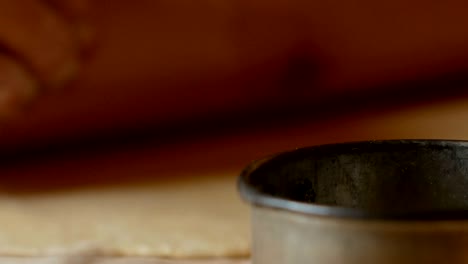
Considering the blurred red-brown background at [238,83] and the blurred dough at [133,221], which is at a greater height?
the blurred red-brown background at [238,83]

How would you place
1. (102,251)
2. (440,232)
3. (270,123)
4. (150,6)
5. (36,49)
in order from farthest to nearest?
(270,123) → (150,6) → (36,49) → (102,251) → (440,232)

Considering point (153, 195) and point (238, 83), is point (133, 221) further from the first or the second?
point (238, 83)

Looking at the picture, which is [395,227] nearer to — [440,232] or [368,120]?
[440,232]

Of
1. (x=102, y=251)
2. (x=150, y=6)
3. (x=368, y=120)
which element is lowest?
(x=102, y=251)

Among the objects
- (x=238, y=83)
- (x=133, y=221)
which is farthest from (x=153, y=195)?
(x=238, y=83)

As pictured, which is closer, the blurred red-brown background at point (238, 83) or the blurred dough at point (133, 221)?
the blurred dough at point (133, 221)

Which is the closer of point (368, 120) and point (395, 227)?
point (395, 227)

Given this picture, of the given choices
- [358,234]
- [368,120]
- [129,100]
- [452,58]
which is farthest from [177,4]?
[358,234]

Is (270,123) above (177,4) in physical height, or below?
below

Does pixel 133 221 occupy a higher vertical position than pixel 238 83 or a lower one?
lower
